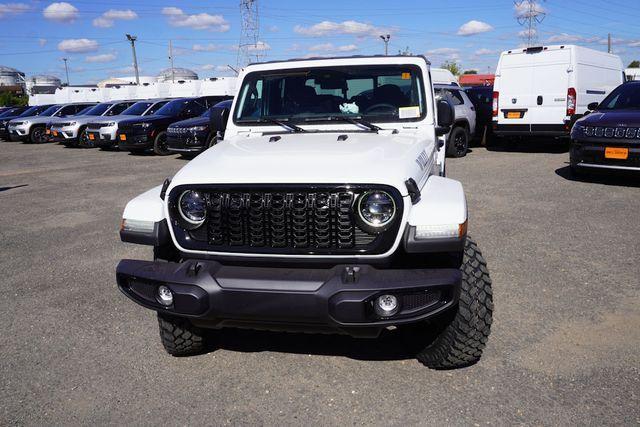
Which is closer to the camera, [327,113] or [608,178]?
[327,113]

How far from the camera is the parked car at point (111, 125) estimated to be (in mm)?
16656

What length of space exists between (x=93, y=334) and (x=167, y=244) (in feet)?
4.21

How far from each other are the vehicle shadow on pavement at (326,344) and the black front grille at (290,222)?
39.6 inches

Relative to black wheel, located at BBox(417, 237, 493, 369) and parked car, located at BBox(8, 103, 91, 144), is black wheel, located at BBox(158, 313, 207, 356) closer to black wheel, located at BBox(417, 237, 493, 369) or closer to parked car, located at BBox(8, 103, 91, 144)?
black wheel, located at BBox(417, 237, 493, 369)

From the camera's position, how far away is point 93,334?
3967mm

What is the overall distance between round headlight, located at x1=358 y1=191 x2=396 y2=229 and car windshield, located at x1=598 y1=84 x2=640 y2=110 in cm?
779

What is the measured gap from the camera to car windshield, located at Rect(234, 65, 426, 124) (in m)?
4.26

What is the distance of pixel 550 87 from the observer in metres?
12.2

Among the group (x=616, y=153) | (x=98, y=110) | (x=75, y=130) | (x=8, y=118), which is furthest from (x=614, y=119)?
(x=8, y=118)

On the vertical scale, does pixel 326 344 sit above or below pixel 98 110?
below

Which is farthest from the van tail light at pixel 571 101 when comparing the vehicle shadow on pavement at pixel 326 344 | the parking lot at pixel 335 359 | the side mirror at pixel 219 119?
the vehicle shadow on pavement at pixel 326 344

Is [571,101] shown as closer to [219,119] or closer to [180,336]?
[219,119]

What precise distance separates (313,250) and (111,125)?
15508 millimetres

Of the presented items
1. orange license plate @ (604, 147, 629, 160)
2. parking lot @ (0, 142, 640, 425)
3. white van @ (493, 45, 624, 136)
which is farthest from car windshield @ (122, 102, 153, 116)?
orange license plate @ (604, 147, 629, 160)
